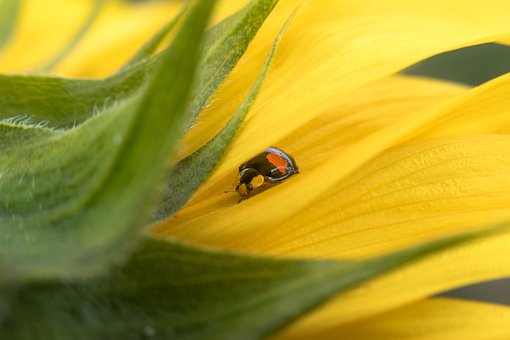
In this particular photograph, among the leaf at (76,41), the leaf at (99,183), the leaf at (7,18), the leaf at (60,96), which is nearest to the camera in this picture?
the leaf at (99,183)

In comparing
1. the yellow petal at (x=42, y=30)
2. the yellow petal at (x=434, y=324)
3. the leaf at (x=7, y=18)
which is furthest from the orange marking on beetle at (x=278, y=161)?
the yellow petal at (x=42, y=30)

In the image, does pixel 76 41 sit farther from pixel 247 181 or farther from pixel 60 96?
pixel 247 181

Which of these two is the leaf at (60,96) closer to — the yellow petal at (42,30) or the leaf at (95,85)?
the leaf at (95,85)

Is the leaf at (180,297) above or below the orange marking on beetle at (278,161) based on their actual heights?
below

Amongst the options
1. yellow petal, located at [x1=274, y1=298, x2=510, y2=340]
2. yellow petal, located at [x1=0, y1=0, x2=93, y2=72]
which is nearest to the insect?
yellow petal, located at [x1=274, y1=298, x2=510, y2=340]

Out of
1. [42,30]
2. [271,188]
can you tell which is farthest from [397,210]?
[42,30]

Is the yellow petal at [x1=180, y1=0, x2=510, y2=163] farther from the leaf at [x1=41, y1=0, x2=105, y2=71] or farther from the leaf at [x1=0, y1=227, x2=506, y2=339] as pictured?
the leaf at [x1=41, y1=0, x2=105, y2=71]

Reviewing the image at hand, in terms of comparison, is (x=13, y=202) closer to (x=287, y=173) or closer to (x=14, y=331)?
(x=14, y=331)

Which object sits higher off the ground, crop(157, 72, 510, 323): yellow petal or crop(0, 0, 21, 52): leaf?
crop(0, 0, 21, 52): leaf
